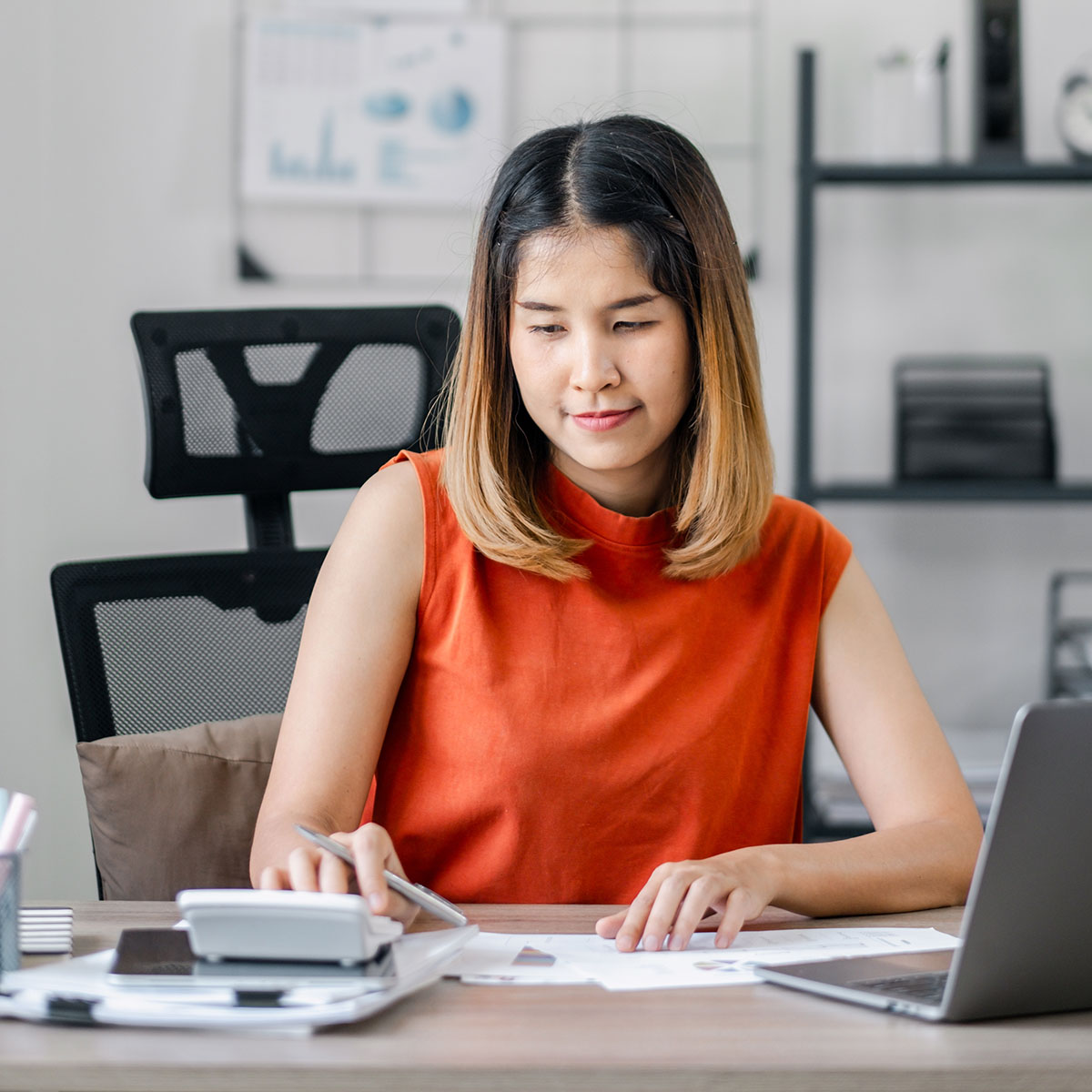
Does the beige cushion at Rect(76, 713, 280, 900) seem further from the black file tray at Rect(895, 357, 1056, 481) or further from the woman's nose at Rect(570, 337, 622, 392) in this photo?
the black file tray at Rect(895, 357, 1056, 481)

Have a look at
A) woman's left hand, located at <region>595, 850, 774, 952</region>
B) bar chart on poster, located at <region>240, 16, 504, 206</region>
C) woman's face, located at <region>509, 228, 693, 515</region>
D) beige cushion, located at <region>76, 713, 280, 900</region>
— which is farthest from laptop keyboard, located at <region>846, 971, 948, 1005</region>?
bar chart on poster, located at <region>240, 16, 504, 206</region>

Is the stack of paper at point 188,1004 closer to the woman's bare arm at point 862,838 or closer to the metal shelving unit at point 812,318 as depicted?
the woman's bare arm at point 862,838

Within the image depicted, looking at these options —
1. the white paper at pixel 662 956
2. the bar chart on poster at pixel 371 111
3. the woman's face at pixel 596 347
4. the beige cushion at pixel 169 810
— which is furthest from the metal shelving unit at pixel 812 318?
the white paper at pixel 662 956

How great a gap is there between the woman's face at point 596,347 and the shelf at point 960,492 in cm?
103

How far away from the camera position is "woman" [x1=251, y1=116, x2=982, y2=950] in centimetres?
115

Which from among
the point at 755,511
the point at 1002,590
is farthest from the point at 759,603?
the point at 1002,590

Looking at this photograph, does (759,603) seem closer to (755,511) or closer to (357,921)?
(755,511)

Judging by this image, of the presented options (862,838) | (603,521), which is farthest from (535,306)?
(862,838)

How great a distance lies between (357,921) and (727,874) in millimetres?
312

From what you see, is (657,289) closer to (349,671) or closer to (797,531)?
(797,531)

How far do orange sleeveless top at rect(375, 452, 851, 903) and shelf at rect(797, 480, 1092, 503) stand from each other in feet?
3.02

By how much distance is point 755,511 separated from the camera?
4.19 ft

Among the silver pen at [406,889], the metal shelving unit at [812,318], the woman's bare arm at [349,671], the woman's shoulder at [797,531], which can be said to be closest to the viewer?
the silver pen at [406,889]

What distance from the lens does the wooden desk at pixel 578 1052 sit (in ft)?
2.00
